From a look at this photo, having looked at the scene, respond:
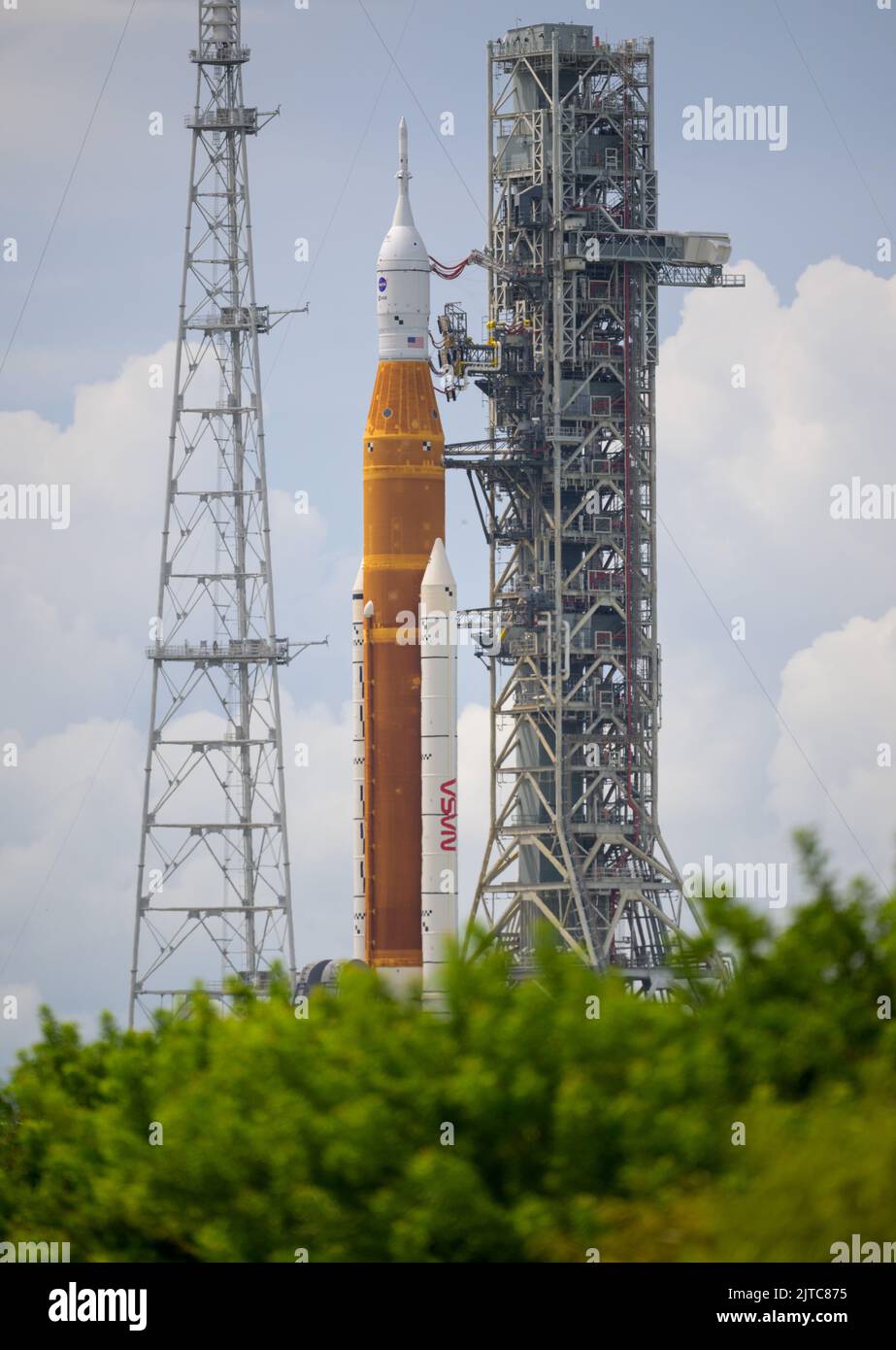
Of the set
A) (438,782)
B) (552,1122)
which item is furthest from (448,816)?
(552,1122)

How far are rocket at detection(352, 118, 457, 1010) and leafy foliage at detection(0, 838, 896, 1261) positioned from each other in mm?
46521

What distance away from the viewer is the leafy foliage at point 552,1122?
45.2m

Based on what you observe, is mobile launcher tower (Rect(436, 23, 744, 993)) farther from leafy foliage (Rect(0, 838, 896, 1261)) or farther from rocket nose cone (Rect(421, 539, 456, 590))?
leafy foliage (Rect(0, 838, 896, 1261))

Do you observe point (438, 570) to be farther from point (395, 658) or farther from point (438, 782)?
point (438, 782)

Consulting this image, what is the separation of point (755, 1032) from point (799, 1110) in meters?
2.96

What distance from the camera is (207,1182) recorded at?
180 feet

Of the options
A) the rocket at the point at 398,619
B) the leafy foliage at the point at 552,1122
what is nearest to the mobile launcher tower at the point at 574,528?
the rocket at the point at 398,619

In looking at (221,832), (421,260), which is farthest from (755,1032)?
(421,260)

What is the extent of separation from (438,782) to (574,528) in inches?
465

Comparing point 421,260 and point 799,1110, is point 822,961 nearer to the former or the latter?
point 799,1110

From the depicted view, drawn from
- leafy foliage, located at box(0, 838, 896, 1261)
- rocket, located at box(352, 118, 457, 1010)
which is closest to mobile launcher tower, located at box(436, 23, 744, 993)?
rocket, located at box(352, 118, 457, 1010)

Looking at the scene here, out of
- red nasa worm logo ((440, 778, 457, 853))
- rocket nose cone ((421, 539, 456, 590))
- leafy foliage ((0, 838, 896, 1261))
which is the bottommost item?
leafy foliage ((0, 838, 896, 1261))

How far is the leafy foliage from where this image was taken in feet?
148

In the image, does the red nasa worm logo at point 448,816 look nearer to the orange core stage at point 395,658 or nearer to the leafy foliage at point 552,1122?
the orange core stage at point 395,658
